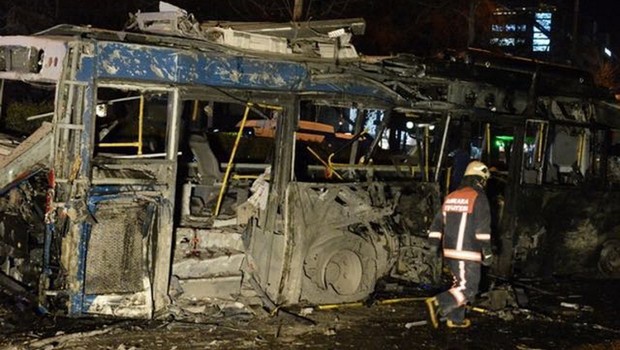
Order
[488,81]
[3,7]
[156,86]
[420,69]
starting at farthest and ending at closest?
[3,7] → [488,81] → [420,69] → [156,86]

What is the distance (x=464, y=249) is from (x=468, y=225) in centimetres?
26

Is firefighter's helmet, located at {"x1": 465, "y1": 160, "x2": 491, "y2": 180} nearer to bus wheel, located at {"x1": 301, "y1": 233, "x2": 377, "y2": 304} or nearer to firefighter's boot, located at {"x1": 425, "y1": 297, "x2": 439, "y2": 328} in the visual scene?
firefighter's boot, located at {"x1": 425, "y1": 297, "x2": 439, "y2": 328}

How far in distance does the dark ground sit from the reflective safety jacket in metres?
0.87

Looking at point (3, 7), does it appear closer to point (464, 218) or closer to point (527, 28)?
point (464, 218)

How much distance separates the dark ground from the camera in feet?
20.1

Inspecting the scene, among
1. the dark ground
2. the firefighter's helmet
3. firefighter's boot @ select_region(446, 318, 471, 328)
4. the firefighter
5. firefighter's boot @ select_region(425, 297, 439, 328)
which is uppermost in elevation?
the firefighter's helmet

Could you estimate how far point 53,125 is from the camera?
6223 mm

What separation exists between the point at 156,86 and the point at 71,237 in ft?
5.57

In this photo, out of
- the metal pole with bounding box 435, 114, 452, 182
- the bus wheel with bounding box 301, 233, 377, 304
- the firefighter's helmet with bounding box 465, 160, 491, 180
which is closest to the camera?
the firefighter's helmet with bounding box 465, 160, 491, 180

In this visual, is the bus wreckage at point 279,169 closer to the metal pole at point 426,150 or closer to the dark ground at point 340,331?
the metal pole at point 426,150

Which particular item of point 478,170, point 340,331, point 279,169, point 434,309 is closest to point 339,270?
point 340,331

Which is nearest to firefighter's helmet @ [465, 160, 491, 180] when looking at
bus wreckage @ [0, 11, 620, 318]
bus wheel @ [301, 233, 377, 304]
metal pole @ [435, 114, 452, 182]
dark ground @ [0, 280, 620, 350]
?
bus wreckage @ [0, 11, 620, 318]

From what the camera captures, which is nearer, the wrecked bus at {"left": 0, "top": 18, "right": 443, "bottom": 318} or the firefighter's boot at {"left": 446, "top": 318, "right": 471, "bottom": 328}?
the wrecked bus at {"left": 0, "top": 18, "right": 443, "bottom": 318}

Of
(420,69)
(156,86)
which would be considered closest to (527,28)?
(420,69)
